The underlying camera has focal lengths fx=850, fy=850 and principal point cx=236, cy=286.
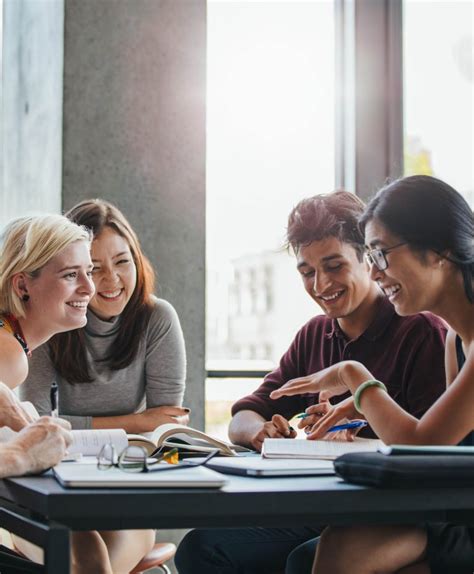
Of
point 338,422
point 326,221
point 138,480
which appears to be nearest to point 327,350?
point 326,221

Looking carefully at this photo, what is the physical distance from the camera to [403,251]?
192cm

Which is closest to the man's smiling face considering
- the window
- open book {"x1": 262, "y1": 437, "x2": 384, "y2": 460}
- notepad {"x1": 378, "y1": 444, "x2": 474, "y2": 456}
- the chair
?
open book {"x1": 262, "y1": 437, "x2": 384, "y2": 460}

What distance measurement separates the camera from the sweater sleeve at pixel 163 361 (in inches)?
109

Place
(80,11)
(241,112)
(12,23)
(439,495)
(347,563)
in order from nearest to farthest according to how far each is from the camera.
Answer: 1. (439,495)
2. (347,563)
3. (12,23)
4. (80,11)
5. (241,112)

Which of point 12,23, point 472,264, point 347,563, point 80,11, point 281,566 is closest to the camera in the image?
point 347,563

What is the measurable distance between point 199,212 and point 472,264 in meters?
1.99

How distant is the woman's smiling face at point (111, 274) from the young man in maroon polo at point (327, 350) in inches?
24.0

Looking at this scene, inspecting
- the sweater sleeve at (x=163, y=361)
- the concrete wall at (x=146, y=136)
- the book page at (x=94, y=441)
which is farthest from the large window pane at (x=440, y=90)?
the book page at (x=94, y=441)

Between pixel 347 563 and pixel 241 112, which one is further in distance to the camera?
pixel 241 112

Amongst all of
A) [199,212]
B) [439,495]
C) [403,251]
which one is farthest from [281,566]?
[199,212]

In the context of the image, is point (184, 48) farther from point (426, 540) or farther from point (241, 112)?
point (426, 540)

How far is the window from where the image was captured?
158 inches

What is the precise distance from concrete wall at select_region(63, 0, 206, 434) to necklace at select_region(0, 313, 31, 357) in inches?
52.7

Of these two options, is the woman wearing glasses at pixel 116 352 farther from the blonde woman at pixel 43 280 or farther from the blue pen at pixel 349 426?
the blue pen at pixel 349 426
